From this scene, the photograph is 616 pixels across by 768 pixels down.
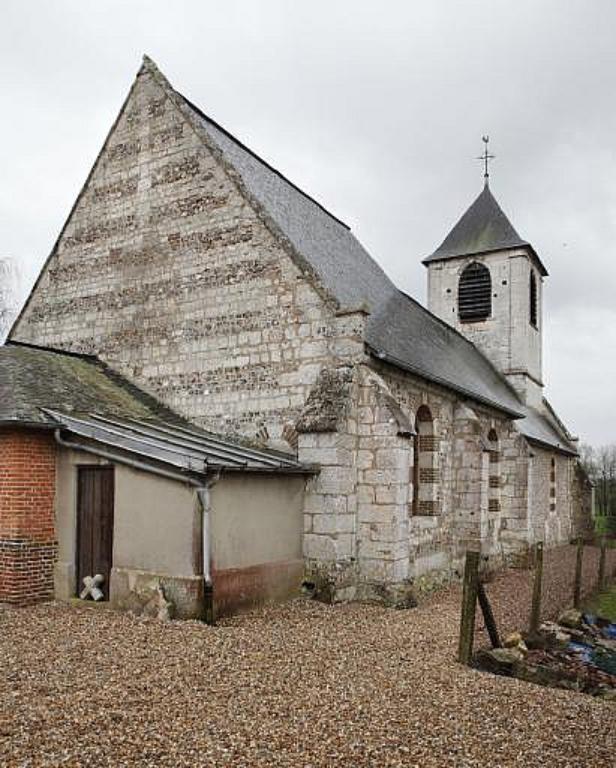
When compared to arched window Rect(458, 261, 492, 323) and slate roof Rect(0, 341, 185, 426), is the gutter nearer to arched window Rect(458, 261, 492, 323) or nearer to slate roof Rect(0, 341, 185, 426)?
slate roof Rect(0, 341, 185, 426)

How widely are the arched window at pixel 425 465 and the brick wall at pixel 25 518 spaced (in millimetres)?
7040

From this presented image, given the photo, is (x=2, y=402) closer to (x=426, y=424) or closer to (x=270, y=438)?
(x=270, y=438)

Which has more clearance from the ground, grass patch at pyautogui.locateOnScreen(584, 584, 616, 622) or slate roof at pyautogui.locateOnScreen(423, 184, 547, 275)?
slate roof at pyautogui.locateOnScreen(423, 184, 547, 275)

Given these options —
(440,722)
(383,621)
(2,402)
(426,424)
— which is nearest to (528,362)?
(426,424)

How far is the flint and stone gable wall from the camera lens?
41.1ft

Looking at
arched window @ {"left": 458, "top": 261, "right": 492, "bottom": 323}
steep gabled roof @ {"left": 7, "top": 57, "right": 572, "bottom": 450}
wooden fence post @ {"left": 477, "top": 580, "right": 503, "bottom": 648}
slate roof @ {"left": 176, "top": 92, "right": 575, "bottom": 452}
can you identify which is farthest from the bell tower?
wooden fence post @ {"left": 477, "top": 580, "right": 503, "bottom": 648}

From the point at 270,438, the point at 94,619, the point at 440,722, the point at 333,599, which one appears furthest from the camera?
the point at 270,438

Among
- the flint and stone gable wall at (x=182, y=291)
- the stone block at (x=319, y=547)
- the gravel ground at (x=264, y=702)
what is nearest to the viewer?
the gravel ground at (x=264, y=702)

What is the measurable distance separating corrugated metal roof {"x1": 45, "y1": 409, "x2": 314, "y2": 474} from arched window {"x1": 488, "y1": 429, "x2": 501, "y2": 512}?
869cm

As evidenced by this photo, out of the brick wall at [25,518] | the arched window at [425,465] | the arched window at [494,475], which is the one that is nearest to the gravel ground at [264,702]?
the brick wall at [25,518]

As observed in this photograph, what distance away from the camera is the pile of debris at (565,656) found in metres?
8.09

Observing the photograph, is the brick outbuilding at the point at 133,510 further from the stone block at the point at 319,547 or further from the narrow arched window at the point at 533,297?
the narrow arched window at the point at 533,297

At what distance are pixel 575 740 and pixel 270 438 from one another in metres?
7.42

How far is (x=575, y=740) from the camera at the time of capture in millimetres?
5883
